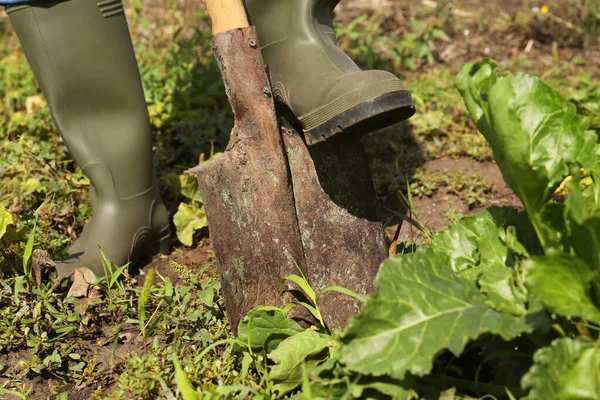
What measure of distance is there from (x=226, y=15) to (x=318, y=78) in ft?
1.11

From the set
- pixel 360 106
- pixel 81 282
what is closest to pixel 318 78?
pixel 360 106

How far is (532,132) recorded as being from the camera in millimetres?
1459

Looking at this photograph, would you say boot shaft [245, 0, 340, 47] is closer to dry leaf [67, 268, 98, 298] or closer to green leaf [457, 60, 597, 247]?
green leaf [457, 60, 597, 247]

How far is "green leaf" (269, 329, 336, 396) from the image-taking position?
1.67 m

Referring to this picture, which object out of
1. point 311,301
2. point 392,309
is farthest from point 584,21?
point 392,309

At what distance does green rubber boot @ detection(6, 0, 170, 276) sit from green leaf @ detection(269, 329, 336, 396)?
2.82ft

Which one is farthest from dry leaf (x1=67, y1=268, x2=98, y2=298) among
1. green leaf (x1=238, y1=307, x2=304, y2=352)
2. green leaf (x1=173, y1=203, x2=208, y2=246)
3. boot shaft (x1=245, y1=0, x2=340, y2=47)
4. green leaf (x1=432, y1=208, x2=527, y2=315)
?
green leaf (x1=432, y1=208, x2=527, y2=315)

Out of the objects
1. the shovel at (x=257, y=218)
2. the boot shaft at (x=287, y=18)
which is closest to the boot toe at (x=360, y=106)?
the shovel at (x=257, y=218)

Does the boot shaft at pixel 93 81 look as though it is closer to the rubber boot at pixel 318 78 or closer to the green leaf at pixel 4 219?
the green leaf at pixel 4 219

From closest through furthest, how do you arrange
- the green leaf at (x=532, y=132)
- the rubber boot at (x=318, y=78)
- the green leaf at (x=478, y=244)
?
the green leaf at (x=532, y=132) < the green leaf at (x=478, y=244) < the rubber boot at (x=318, y=78)

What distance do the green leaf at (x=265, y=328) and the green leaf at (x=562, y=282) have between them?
2.31 feet

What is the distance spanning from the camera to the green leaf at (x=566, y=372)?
3.98 feet

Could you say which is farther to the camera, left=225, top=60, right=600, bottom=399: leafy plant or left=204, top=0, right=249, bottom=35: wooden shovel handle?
left=204, top=0, right=249, bottom=35: wooden shovel handle

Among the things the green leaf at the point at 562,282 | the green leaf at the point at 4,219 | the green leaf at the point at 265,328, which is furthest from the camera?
the green leaf at the point at 4,219
